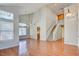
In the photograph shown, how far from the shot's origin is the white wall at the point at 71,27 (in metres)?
2.43

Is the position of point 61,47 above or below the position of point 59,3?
below

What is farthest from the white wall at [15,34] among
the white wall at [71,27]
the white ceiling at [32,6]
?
the white wall at [71,27]

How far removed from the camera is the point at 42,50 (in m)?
2.40

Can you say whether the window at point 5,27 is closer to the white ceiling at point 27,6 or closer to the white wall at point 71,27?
the white ceiling at point 27,6

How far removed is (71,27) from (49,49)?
67 centimetres

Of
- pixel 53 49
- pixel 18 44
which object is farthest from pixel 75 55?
pixel 18 44

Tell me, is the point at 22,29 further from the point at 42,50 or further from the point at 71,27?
the point at 71,27

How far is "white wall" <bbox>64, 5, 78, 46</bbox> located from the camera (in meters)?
2.43

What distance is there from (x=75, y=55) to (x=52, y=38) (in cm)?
60

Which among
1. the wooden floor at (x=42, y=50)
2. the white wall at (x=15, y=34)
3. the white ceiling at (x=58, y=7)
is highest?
the white ceiling at (x=58, y=7)

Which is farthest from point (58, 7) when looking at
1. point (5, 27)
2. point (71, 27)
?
point (5, 27)

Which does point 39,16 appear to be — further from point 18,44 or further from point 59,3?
point 18,44

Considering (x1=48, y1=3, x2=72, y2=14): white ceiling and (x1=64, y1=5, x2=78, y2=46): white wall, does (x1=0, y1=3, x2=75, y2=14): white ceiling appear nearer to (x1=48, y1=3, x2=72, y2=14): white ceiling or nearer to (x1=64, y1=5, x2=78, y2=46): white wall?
(x1=48, y1=3, x2=72, y2=14): white ceiling

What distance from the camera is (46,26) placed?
254 cm
